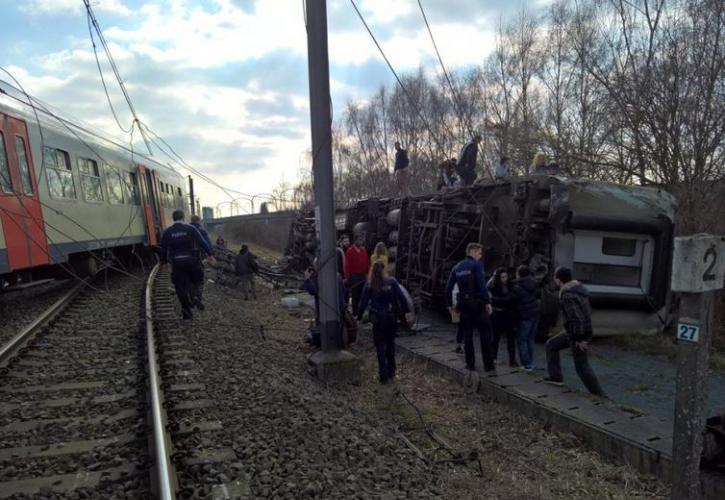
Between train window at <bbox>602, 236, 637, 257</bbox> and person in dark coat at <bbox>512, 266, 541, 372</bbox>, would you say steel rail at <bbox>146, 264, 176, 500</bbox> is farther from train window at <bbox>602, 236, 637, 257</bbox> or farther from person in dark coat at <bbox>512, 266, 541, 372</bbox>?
train window at <bbox>602, 236, 637, 257</bbox>

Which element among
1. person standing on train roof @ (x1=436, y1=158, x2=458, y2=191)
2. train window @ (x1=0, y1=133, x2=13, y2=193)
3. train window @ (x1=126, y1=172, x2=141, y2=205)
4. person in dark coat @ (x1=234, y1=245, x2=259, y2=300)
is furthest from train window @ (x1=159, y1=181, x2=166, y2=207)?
train window @ (x1=0, y1=133, x2=13, y2=193)

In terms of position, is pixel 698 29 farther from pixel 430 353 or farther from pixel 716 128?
pixel 430 353

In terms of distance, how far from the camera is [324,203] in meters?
6.59

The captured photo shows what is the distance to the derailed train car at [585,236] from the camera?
8797mm

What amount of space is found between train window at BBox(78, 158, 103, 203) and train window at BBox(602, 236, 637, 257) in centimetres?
965


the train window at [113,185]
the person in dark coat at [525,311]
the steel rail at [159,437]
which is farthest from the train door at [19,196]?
the person in dark coat at [525,311]

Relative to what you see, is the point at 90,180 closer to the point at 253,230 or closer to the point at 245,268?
the point at 245,268

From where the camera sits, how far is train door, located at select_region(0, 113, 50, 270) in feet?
25.1

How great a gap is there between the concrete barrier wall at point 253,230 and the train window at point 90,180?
31.3 m

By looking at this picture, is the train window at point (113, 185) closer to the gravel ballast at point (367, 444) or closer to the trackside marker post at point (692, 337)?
the gravel ballast at point (367, 444)

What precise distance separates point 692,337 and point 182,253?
7.36 meters

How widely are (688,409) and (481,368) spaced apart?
11.9 ft

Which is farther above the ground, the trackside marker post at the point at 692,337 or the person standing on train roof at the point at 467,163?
the person standing on train roof at the point at 467,163

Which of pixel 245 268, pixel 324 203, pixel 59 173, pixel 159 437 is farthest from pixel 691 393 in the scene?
pixel 245 268
